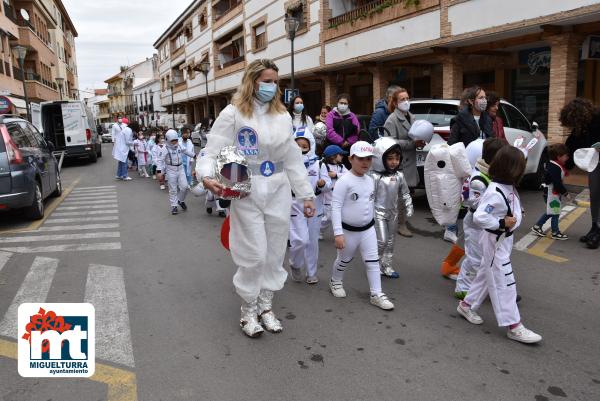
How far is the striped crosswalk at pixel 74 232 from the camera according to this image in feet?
21.7

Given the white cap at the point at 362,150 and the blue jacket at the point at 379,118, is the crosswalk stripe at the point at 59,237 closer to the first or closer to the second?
the blue jacket at the point at 379,118

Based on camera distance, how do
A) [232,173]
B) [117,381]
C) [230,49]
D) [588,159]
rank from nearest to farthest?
[117,381]
[232,173]
[588,159]
[230,49]

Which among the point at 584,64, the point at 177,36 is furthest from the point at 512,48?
the point at 177,36

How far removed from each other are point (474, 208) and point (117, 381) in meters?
3.00

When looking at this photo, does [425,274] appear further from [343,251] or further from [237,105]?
[237,105]

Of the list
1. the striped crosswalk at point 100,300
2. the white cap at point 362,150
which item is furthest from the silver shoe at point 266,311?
the white cap at point 362,150

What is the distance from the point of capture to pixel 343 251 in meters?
4.42

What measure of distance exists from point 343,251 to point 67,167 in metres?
19.2

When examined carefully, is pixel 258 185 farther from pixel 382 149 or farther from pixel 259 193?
pixel 382 149

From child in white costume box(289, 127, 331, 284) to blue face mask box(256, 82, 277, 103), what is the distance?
137cm

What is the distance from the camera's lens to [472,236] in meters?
4.27

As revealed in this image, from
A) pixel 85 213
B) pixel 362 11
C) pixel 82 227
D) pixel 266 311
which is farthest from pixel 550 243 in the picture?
pixel 362 11

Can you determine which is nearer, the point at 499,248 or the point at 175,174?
the point at 499,248

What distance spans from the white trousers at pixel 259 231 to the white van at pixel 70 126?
18.9 meters
